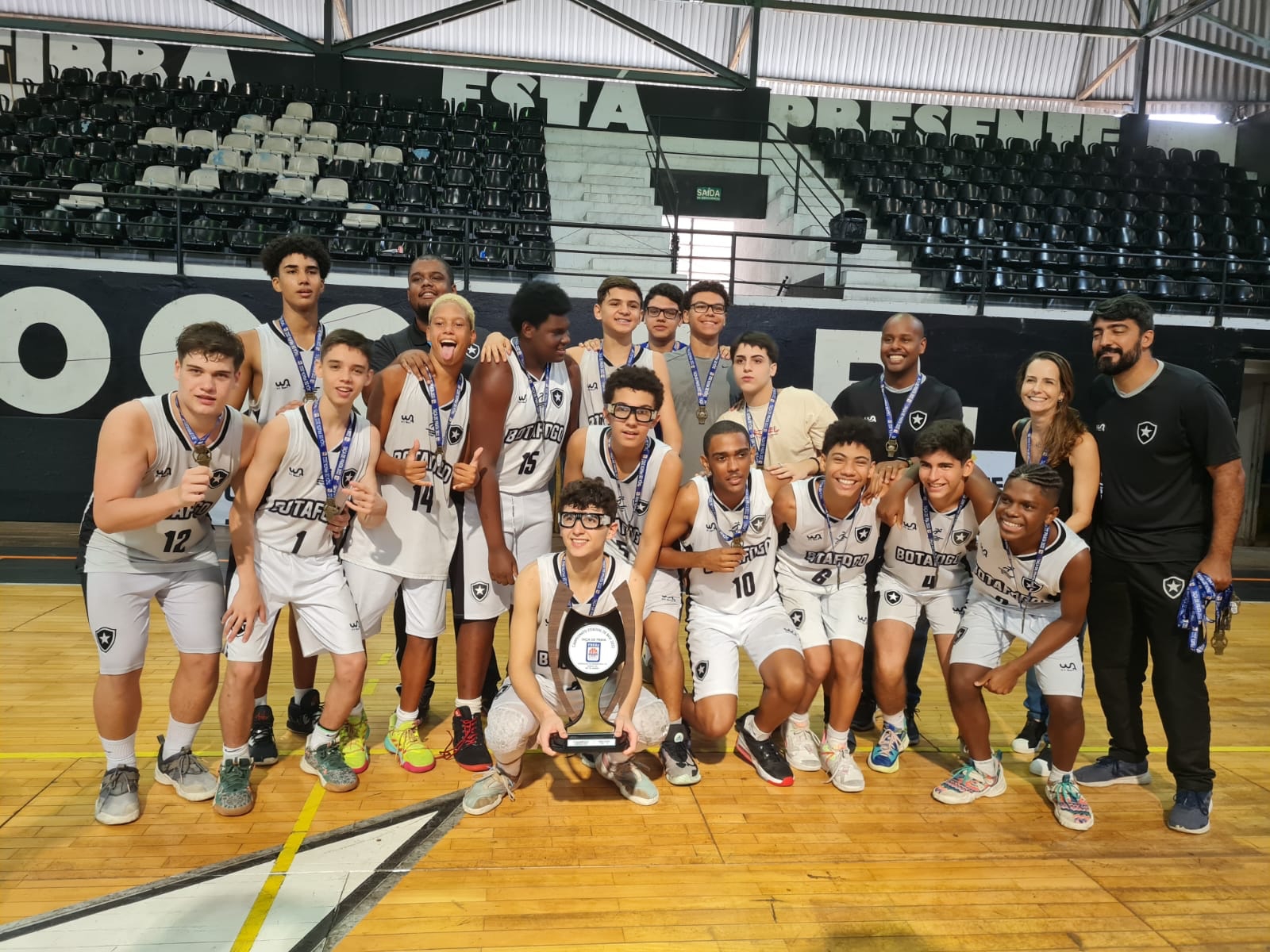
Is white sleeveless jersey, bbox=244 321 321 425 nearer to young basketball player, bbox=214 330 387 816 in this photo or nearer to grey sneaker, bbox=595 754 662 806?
young basketball player, bbox=214 330 387 816

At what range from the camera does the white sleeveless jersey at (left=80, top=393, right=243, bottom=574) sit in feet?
10.7

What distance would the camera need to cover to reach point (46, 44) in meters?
13.6

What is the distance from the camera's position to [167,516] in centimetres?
323

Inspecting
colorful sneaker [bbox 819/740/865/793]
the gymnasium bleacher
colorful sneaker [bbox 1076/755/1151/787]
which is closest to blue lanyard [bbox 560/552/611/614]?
colorful sneaker [bbox 819/740/865/793]

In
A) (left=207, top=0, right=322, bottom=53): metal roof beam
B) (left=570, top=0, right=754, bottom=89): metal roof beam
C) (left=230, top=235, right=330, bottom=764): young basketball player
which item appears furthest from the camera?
(left=570, top=0, right=754, bottom=89): metal roof beam

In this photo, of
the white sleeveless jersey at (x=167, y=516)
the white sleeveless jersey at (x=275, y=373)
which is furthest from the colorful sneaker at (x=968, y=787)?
the white sleeveless jersey at (x=275, y=373)

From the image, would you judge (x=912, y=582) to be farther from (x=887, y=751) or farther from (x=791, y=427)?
(x=791, y=427)

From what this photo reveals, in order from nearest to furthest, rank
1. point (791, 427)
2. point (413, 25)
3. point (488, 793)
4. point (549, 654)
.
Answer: point (488, 793) < point (549, 654) < point (791, 427) < point (413, 25)

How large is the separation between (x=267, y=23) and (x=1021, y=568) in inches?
573

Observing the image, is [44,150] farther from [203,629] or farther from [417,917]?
[417,917]

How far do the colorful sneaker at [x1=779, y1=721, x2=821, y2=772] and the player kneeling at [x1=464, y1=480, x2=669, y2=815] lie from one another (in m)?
0.78

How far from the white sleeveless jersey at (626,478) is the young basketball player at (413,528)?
571 mm

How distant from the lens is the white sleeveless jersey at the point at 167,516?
3.25 m

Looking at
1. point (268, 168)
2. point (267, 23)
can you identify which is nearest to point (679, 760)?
point (268, 168)
